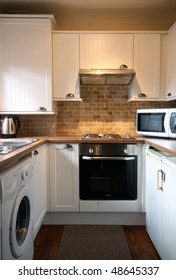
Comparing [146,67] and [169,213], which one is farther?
[146,67]

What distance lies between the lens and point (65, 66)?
8.87ft

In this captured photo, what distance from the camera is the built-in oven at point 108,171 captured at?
2434 mm

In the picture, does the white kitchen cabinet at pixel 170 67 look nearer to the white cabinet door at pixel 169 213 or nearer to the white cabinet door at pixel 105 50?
the white cabinet door at pixel 105 50

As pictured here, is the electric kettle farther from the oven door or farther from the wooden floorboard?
the wooden floorboard

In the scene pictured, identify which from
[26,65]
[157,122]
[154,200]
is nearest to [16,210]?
[154,200]

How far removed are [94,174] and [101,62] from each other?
4.08 feet

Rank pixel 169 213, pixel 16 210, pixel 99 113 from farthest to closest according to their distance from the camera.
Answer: pixel 99 113, pixel 169 213, pixel 16 210

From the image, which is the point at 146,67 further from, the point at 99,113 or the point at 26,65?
the point at 26,65

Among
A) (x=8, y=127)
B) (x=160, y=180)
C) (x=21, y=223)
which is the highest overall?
(x=8, y=127)

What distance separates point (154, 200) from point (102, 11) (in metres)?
2.13

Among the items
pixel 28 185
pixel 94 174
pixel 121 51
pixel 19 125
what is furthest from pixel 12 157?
pixel 121 51

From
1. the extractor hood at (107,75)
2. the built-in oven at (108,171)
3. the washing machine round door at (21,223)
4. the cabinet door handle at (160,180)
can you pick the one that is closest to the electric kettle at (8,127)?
the built-in oven at (108,171)
